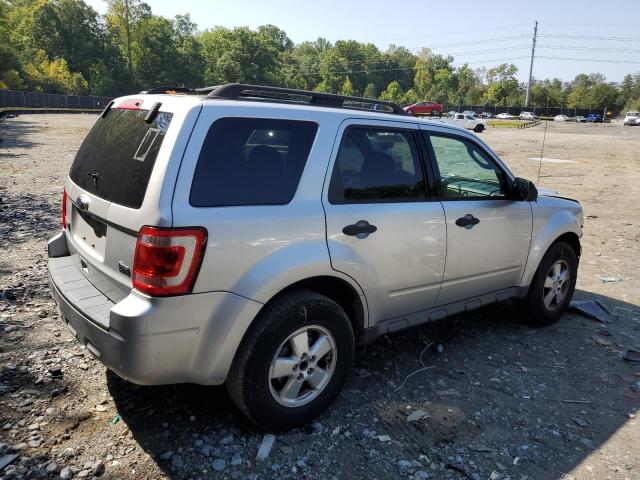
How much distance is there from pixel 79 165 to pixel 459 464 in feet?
10.0

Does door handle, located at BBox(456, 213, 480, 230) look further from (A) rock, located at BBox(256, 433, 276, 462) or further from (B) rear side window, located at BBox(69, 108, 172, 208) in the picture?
(B) rear side window, located at BBox(69, 108, 172, 208)

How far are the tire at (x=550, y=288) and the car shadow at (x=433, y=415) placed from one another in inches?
12.5

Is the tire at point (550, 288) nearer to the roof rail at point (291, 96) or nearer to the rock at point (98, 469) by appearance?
the roof rail at point (291, 96)

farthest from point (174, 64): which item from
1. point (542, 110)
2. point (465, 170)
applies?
point (465, 170)

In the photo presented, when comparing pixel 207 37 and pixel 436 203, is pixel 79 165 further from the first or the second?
pixel 207 37

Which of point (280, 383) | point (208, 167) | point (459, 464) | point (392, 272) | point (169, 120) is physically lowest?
point (459, 464)

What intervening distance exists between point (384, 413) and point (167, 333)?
5.28 feet

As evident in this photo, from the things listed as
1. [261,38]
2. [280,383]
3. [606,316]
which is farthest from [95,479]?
[261,38]

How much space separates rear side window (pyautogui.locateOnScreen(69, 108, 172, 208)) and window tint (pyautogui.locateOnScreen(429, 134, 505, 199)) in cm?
205

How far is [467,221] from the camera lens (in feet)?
12.2

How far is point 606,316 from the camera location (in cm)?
509

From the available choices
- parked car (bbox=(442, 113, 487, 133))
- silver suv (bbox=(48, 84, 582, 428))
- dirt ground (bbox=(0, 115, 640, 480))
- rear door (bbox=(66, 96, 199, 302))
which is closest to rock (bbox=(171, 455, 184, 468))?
dirt ground (bbox=(0, 115, 640, 480))

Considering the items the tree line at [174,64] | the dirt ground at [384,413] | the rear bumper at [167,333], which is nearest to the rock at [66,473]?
the dirt ground at [384,413]

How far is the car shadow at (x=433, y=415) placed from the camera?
2.82 m
